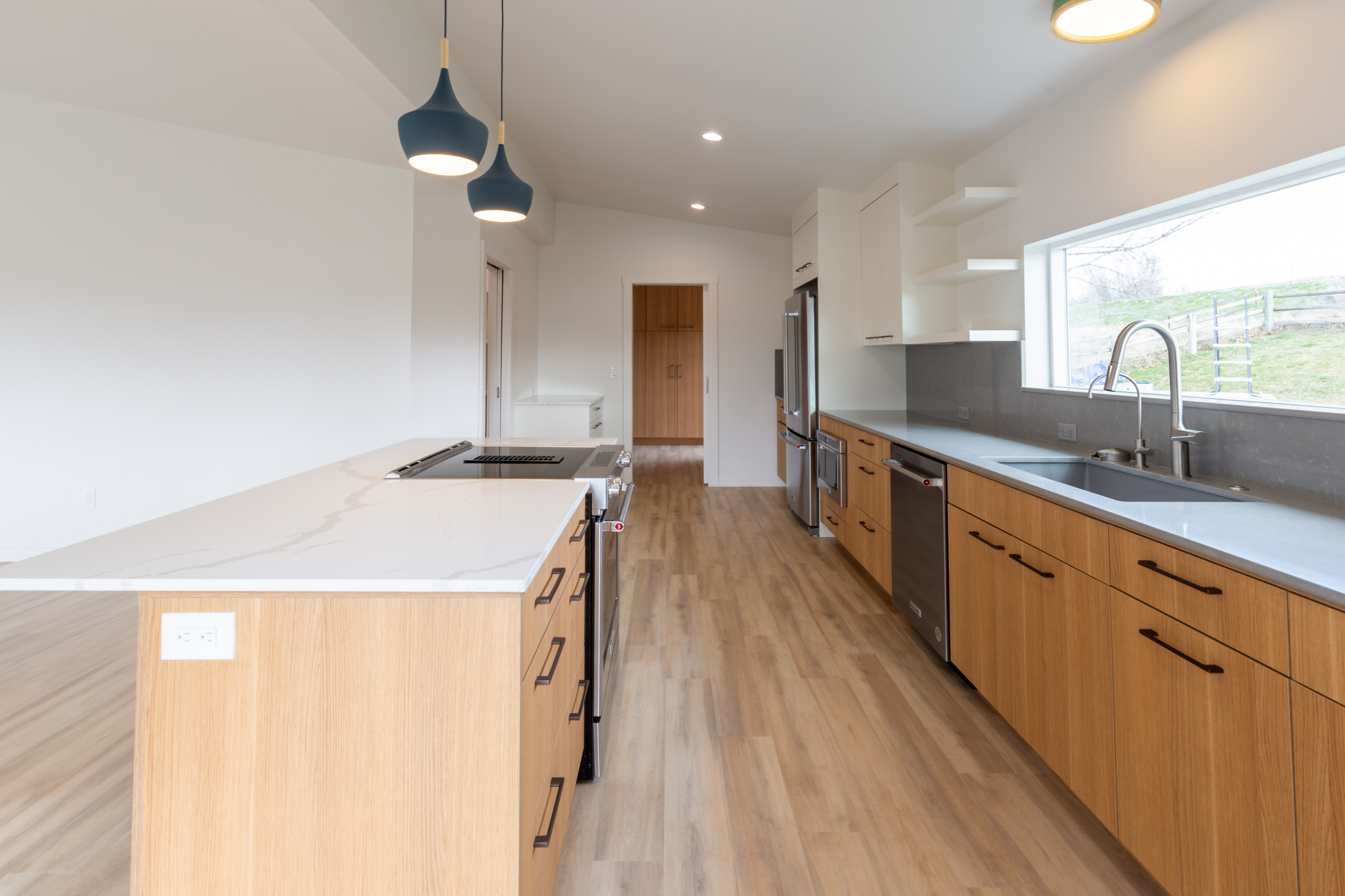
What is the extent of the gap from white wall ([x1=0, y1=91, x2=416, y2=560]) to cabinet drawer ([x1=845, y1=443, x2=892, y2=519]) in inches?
113

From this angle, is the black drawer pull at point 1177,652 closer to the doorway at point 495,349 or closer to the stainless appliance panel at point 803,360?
the stainless appliance panel at point 803,360

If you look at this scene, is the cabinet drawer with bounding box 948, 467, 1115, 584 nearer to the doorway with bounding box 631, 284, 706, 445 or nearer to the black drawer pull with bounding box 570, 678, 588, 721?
the black drawer pull with bounding box 570, 678, 588, 721

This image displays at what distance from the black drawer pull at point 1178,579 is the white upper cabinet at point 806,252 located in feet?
12.5

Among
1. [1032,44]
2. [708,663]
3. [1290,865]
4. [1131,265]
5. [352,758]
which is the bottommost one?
[708,663]

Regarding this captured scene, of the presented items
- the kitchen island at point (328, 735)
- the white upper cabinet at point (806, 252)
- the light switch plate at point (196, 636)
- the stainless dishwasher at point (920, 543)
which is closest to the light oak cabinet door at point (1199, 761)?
the stainless dishwasher at point (920, 543)

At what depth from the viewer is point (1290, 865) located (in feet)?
3.40

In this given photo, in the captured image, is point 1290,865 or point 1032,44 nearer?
point 1290,865

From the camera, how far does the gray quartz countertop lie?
106 cm

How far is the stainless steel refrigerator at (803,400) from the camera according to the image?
185 inches

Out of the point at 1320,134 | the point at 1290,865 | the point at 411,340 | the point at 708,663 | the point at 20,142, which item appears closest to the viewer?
the point at 1290,865

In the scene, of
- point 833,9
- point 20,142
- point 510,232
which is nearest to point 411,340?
point 510,232

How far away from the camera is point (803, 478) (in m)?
4.97

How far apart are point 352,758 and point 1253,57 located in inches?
108

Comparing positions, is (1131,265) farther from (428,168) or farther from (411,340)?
(411,340)
